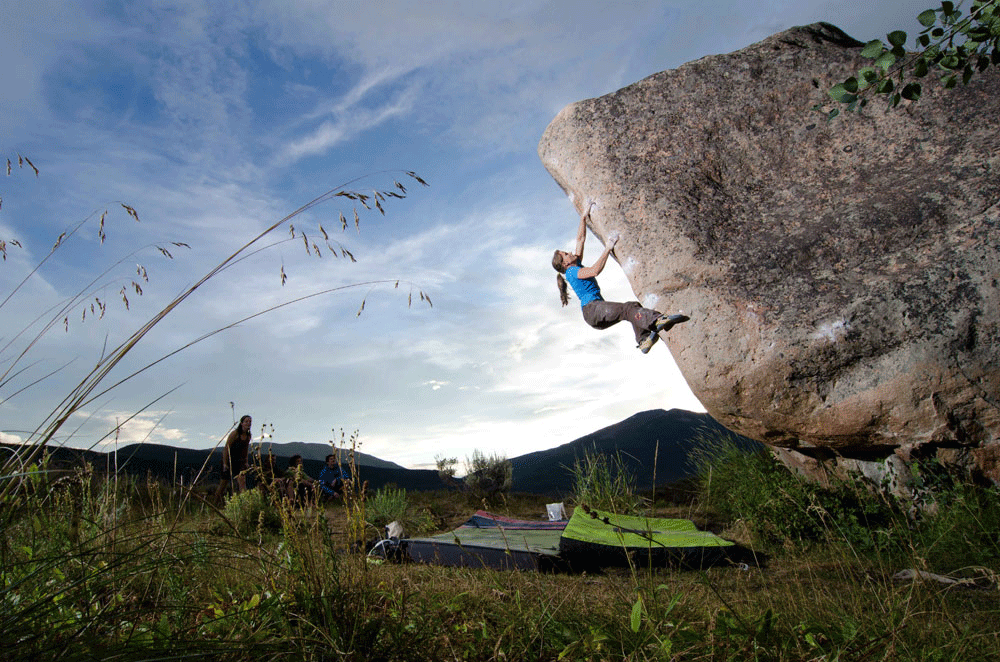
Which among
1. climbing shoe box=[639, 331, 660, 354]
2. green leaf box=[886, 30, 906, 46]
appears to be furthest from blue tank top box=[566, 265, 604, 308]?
green leaf box=[886, 30, 906, 46]

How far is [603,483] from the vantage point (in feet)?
28.9

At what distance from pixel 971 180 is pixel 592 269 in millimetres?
3404

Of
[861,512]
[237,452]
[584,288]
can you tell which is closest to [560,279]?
[584,288]

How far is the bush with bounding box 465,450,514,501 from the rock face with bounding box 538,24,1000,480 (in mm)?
6619

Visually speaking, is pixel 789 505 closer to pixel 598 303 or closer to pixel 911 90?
pixel 598 303

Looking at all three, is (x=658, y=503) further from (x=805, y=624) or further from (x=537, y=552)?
(x=805, y=624)

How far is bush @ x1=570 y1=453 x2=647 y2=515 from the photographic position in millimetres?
8516

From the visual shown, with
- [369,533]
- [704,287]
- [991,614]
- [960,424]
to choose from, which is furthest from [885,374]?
[369,533]

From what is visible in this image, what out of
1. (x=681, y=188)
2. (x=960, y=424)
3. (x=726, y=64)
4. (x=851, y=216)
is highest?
(x=726, y=64)

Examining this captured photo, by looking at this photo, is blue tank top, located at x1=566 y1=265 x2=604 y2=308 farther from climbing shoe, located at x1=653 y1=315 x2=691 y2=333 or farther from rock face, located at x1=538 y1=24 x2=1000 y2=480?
climbing shoe, located at x1=653 y1=315 x2=691 y2=333

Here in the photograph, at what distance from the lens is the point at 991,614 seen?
3348 millimetres

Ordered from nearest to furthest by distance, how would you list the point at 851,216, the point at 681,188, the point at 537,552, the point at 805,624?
1. the point at 805,624
2. the point at 537,552
3. the point at 851,216
4. the point at 681,188

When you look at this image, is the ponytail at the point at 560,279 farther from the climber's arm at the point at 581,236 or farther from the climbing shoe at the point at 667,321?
the climbing shoe at the point at 667,321

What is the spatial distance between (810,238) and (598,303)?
202 centimetres
